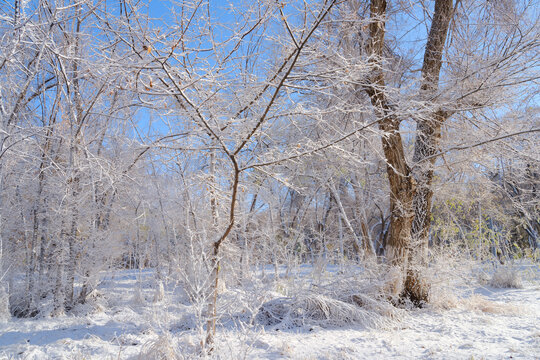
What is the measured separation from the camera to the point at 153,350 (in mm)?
3408

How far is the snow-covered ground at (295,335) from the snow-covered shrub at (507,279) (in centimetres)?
171

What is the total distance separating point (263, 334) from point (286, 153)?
2860 millimetres

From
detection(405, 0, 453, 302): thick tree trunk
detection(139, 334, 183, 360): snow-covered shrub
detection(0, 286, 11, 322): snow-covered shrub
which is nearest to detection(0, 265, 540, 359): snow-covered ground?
detection(139, 334, 183, 360): snow-covered shrub

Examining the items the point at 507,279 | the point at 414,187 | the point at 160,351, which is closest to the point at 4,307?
the point at 160,351

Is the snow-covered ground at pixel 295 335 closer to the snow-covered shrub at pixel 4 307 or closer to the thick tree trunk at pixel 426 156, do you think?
the thick tree trunk at pixel 426 156

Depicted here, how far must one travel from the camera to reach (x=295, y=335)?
4797 millimetres

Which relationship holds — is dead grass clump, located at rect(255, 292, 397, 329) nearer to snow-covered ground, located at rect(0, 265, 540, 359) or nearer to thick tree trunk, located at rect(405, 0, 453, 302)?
snow-covered ground, located at rect(0, 265, 540, 359)

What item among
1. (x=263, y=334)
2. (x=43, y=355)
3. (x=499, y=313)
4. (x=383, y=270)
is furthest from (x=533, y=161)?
(x=43, y=355)

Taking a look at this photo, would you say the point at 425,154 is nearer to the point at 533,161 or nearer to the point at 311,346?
the point at 533,161

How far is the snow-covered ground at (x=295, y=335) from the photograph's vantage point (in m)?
3.73

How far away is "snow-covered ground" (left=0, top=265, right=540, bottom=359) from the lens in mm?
3730

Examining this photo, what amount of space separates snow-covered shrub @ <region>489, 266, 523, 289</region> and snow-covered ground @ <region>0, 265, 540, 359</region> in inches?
67.3

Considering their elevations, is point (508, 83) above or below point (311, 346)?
above

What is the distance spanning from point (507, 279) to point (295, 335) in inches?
269
